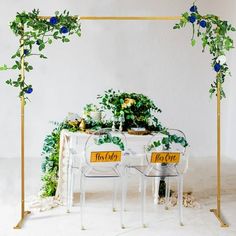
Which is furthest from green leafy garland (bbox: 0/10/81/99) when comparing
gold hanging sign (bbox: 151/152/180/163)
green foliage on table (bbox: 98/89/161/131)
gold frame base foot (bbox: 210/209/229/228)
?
gold frame base foot (bbox: 210/209/229/228)

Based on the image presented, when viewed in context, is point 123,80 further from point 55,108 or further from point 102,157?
point 102,157

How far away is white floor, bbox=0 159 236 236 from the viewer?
358cm

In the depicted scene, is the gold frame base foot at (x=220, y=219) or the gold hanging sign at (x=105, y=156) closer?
the gold hanging sign at (x=105, y=156)

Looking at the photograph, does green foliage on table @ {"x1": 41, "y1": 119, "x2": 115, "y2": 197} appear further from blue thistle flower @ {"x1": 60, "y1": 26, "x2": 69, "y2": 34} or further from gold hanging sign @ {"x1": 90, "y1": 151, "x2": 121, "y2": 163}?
blue thistle flower @ {"x1": 60, "y1": 26, "x2": 69, "y2": 34}

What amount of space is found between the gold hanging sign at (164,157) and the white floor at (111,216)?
59 centimetres

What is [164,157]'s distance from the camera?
146 inches

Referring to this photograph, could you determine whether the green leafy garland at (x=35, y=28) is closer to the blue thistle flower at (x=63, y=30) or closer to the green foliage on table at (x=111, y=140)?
the blue thistle flower at (x=63, y=30)

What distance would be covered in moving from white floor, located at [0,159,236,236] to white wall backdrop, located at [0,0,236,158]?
7.16ft

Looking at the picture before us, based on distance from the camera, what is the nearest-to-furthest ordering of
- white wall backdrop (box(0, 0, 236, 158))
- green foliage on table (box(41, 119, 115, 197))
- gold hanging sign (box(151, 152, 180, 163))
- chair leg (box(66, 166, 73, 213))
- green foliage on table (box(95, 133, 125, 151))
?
gold hanging sign (box(151, 152, 180, 163)), green foliage on table (box(95, 133, 125, 151)), chair leg (box(66, 166, 73, 213)), green foliage on table (box(41, 119, 115, 197)), white wall backdrop (box(0, 0, 236, 158))

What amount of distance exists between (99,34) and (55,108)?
154 cm

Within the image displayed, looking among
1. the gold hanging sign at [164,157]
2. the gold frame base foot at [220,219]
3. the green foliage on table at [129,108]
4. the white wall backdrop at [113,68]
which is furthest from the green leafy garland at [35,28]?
the white wall backdrop at [113,68]

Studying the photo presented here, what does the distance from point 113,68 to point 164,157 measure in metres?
4.02

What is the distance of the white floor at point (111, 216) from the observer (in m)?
3.58

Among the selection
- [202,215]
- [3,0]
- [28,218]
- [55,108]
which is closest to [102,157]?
[28,218]
